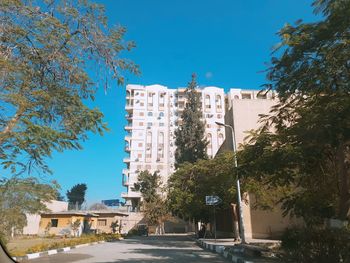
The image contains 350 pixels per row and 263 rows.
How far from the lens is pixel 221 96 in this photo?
317 feet

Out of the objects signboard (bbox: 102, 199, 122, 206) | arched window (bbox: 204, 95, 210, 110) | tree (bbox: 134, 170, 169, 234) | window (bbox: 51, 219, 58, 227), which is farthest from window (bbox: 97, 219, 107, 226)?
arched window (bbox: 204, 95, 210, 110)

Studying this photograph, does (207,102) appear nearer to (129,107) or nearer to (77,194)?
(129,107)

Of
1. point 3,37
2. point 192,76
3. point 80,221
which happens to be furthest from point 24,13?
point 192,76

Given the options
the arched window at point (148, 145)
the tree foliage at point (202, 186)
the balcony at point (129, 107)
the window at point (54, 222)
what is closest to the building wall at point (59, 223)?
the window at point (54, 222)

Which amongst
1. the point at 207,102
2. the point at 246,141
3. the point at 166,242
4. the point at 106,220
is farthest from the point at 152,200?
the point at 207,102

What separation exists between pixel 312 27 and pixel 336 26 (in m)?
1.11

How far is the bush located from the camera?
8.84 m

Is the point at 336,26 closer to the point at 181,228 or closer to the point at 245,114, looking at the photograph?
the point at 245,114

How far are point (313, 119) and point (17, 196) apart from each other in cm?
823

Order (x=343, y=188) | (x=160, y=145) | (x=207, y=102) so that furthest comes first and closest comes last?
(x=207, y=102) → (x=160, y=145) → (x=343, y=188)

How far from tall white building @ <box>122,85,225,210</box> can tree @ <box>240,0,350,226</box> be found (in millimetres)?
72273

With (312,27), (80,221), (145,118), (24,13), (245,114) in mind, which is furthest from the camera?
(145,118)

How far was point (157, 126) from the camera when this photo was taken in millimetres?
92000

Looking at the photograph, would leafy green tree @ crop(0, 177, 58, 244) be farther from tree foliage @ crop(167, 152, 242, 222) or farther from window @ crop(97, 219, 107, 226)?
window @ crop(97, 219, 107, 226)
